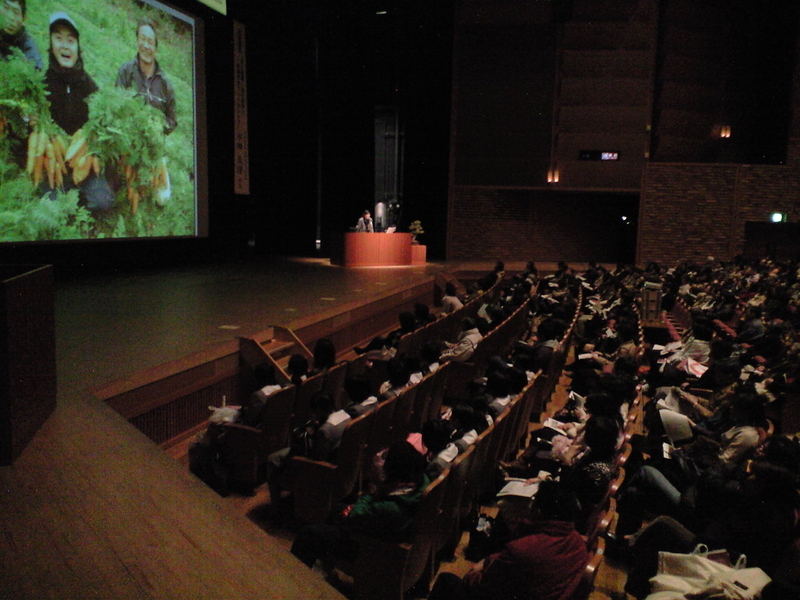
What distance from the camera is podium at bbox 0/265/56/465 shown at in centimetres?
184

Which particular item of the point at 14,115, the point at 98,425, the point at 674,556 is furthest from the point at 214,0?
the point at 674,556

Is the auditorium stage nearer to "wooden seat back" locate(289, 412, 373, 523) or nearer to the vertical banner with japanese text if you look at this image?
Answer: "wooden seat back" locate(289, 412, 373, 523)

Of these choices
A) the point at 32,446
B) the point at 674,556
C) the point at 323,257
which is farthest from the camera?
the point at 323,257

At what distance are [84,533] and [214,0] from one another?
25.6ft

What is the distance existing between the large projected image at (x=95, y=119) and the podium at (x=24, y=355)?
4.63 metres

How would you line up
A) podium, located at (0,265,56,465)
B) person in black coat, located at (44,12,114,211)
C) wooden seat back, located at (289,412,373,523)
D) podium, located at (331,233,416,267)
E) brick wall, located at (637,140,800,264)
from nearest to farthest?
podium, located at (0,265,56,465) < wooden seat back, located at (289,412,373,523) < person in black coat, located at (44,12,114,211) < podium, located at (331,233,416,267) < brick wall, located at (637,140,800,264)

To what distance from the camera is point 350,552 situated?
236 cm

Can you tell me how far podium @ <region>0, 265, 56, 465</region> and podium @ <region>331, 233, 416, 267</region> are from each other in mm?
8421

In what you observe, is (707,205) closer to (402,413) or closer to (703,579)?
(402,413)

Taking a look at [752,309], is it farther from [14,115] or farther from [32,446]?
[14,115]

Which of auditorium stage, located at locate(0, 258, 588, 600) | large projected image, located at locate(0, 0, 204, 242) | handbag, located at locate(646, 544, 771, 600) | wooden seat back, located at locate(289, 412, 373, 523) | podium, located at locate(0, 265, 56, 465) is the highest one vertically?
large projected image, located at locate(0, 0, 204, 242)

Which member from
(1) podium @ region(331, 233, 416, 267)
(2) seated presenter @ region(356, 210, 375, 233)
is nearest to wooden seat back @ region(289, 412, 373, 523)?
(1) podium @ region(331, 233, 416, 267)

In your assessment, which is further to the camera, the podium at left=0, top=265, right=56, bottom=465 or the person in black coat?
the person in black coat

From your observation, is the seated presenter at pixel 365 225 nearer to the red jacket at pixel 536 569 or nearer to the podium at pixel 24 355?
the podium at pixel 24 355
